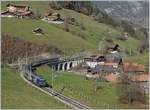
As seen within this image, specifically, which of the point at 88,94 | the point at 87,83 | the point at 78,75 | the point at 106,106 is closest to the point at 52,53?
the point at 78,75

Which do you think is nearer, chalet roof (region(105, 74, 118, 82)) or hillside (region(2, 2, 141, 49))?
chalet roof (region(105, 74, 118, 82))

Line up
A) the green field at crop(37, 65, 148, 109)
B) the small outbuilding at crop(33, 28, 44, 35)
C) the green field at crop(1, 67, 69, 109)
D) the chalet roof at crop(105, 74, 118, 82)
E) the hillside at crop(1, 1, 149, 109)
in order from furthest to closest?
the small outbuilding at crop(33, 28, 44, 35), the chalet roof at crop(105, 74, 118, 82), the green field at crop(37, 65, 148, 109), the hillside at crop(1, 1, 149, 109), the green field at crop(1, 67, 69, 109)

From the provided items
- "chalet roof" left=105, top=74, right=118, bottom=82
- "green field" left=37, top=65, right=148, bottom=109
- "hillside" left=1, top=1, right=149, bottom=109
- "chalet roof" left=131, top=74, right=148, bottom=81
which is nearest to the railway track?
"green field" left=37, top=65, right=148, bottom=109

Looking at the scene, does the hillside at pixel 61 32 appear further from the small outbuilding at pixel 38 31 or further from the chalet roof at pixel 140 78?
the chalet roof at pixel 140 78

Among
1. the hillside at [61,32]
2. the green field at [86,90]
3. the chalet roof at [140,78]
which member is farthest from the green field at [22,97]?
the hillside at [61,32]

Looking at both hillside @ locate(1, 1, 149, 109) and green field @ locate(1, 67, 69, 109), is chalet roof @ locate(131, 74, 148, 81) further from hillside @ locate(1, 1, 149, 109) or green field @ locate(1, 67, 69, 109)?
green field @ locate(1, 67, 69, 109)

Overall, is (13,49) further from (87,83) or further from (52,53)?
(87,83)
